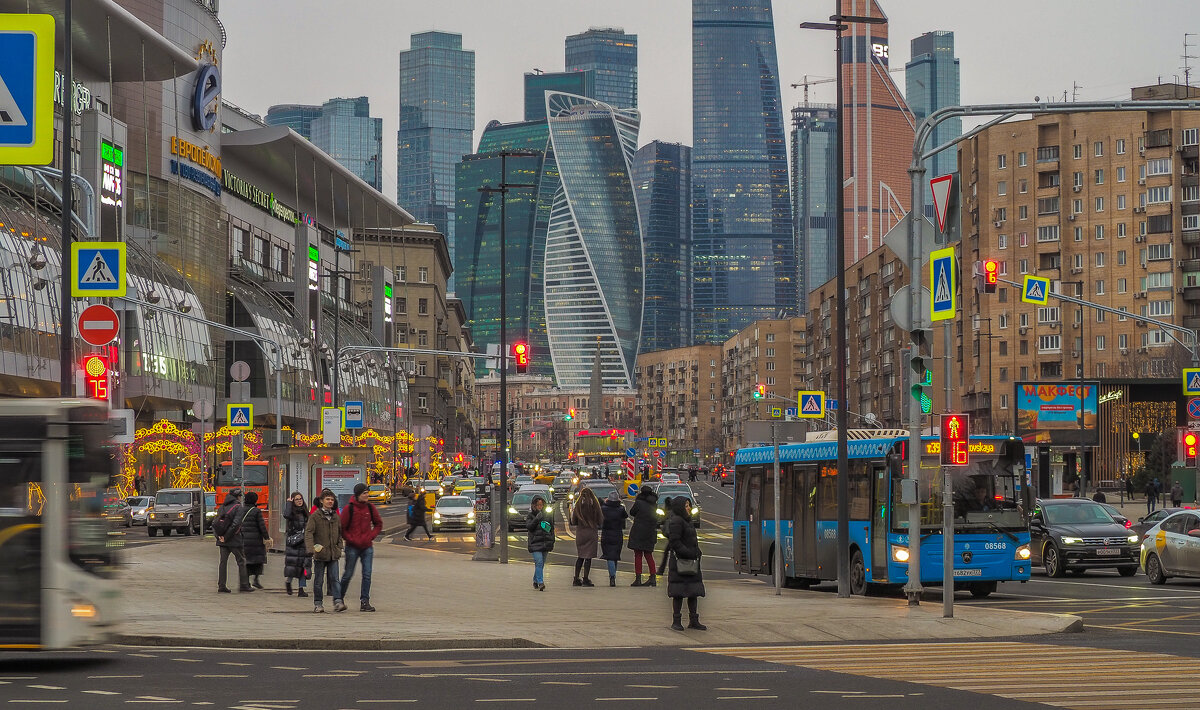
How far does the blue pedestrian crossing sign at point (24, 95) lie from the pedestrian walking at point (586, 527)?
698 inches

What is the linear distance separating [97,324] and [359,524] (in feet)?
18.1

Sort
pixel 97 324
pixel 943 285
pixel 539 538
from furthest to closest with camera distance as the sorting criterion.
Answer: pixel 539 538, pixel 97 324, pixel 943 285

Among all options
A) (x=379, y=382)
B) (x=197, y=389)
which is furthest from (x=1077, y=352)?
(x=197, y=389)

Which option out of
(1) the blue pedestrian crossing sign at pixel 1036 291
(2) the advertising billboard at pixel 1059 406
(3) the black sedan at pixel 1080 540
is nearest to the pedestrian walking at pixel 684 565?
(3) the black sedan at pixel 1080 540

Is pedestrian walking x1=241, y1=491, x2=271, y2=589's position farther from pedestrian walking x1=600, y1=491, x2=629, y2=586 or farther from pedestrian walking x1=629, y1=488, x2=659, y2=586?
pedestrian walking x1=629, y1=488, x2=659, y2=586

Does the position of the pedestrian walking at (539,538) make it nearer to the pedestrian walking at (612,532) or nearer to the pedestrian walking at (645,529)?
the pedestrian walking at (645,529)

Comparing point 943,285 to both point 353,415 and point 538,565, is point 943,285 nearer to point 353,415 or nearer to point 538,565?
point 538,565

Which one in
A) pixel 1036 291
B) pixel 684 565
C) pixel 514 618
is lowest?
pixel 514 618

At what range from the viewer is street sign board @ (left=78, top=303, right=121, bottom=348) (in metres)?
23.6

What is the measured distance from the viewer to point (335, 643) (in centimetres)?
1777

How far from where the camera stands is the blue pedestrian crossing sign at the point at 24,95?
39.2ft

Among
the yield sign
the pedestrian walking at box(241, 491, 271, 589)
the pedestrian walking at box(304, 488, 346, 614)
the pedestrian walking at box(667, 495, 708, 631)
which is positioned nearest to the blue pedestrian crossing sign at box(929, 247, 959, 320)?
the yield sign

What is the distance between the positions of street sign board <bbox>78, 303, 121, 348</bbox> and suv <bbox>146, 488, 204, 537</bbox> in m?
29.4

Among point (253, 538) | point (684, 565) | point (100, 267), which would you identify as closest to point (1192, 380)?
→ point (684, 565)
